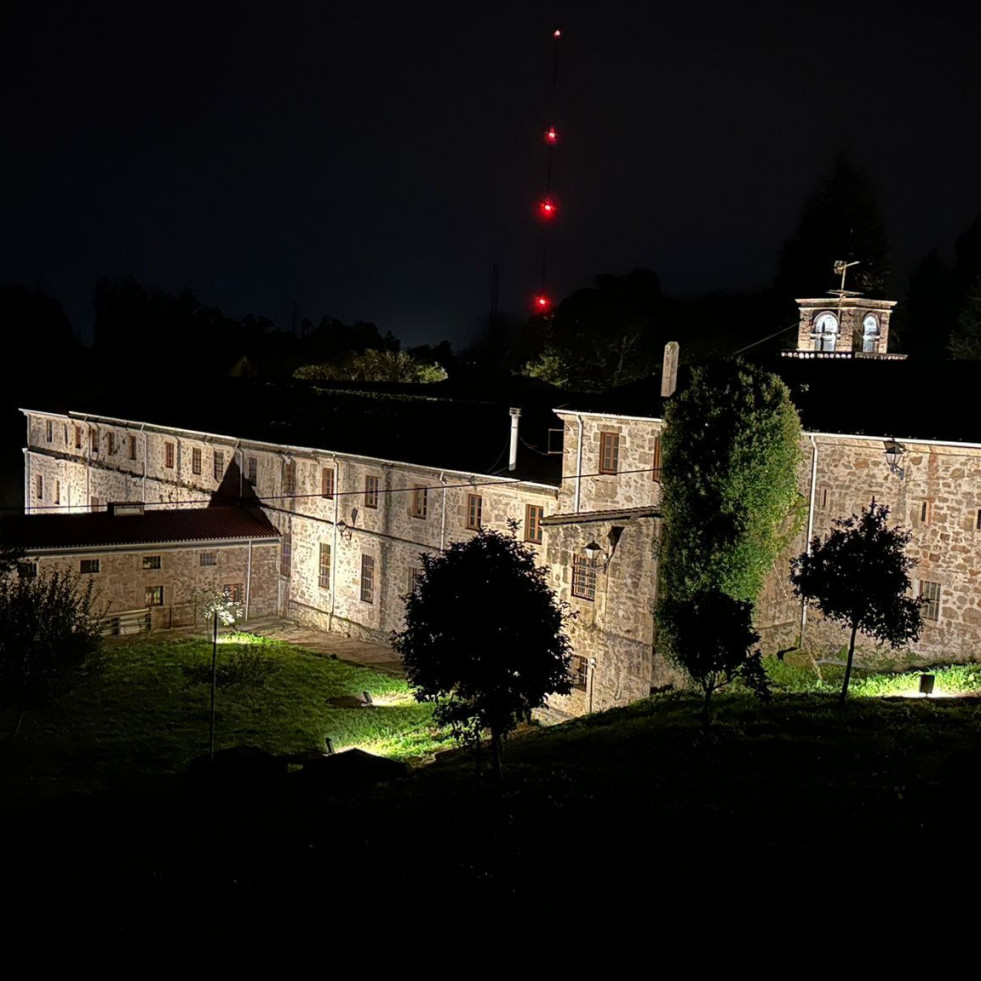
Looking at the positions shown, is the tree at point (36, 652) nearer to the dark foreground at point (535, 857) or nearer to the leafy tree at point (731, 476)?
the dark foreground at point (535, 857)

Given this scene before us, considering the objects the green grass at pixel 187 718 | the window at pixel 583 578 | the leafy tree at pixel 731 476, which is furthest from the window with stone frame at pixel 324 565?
the leafy tree at pixel 731 476

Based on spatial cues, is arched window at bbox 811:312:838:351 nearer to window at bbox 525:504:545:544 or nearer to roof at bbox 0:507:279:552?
window at bbox 525:504:545:544

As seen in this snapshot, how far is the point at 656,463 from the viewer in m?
28.4

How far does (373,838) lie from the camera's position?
49.2 feet

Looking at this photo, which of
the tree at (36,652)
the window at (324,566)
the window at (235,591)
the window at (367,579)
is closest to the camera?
the tree at (36,652)

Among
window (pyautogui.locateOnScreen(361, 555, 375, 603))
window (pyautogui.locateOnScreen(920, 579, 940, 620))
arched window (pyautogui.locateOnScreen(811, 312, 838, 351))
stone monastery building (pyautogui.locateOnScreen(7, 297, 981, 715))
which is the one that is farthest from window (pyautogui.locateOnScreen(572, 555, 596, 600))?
arched window (pyautogui.locateOnScreen(811, 312, 838, 351))

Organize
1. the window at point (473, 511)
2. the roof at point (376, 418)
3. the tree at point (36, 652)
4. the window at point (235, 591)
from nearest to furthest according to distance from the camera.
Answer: the tree at point (36, 652), the window at point (473, 511), the roof at point (376, 418), the window at point (235, 591)

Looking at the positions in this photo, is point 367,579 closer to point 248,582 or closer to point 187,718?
point 248,582

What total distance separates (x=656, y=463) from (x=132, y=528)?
67.6ft

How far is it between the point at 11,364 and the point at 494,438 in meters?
80.3

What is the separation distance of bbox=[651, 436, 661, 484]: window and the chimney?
6.36m

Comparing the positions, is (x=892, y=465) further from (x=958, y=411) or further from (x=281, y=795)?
(x=281, y=795)

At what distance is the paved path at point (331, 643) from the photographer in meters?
35.3

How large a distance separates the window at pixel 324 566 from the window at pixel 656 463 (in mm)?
15818
